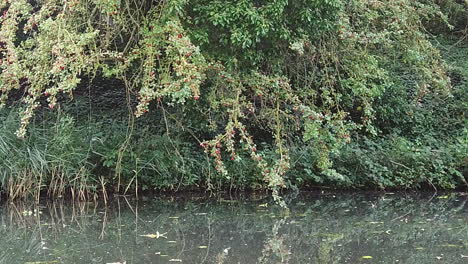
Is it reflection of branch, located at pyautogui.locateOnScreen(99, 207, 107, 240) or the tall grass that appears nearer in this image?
reflection of branch, located at pyautogui.locateOnScreen(99, 207, 107, 240)

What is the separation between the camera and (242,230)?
6.46 metres

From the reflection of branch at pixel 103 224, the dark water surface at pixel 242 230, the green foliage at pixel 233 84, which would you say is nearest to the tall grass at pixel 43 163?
the green foliage at pixel 233 84

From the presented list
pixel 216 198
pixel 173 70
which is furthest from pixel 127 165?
pixel 173 70

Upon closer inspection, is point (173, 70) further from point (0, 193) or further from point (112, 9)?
point (0, 193)

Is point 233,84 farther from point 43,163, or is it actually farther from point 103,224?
point 43,163

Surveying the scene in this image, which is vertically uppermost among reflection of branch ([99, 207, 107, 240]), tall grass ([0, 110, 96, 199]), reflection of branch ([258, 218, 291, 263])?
tall grass ([0, 110, 96, 199])

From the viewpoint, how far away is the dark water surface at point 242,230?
552cm

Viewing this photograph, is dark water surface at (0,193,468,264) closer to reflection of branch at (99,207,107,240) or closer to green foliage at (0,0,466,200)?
reflection of branch at (99,207,107,240)

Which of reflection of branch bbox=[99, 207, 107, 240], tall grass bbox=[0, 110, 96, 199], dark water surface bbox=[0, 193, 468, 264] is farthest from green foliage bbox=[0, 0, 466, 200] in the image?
reflection of branch bbox=[99, 207, 107, 240]

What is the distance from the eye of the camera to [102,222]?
683 centimetres

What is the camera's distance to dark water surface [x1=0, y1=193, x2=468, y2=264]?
18.1 feet

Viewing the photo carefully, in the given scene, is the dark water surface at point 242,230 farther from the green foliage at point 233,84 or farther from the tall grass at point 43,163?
the green foliage at point 233,84

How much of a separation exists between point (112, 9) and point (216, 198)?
9.56ft

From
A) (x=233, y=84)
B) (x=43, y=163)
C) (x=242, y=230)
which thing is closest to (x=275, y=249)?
(x=242, y=230)
